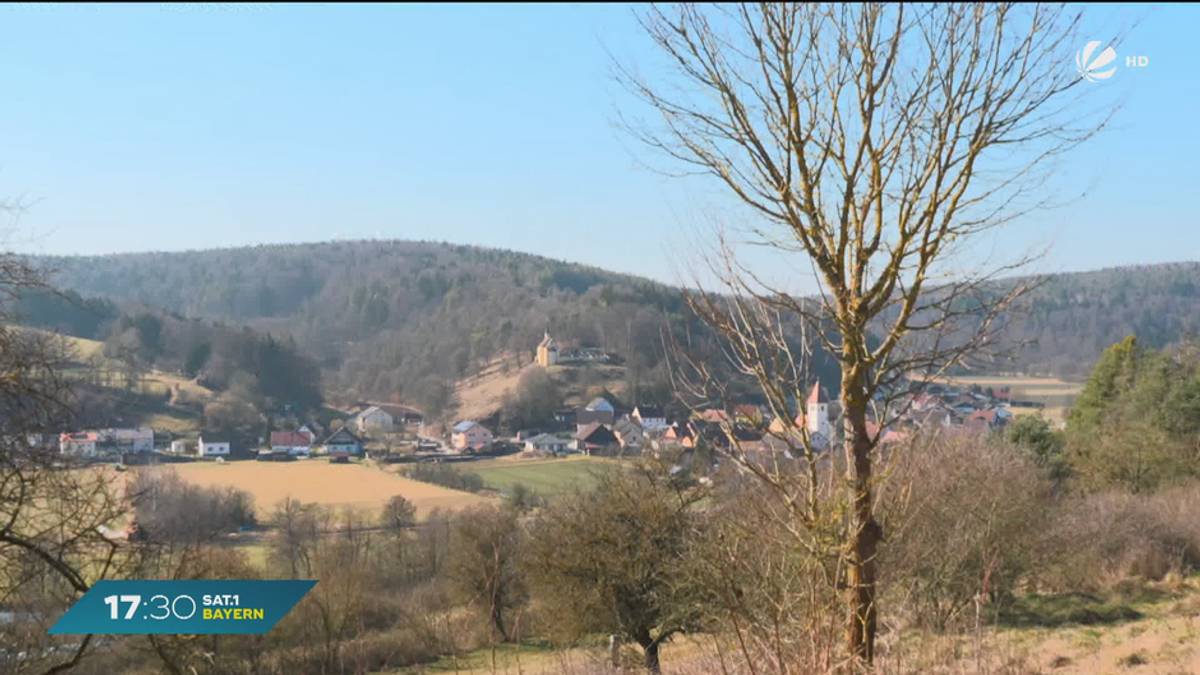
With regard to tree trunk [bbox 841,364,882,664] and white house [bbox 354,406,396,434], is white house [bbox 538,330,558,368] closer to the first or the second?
white house [bbox 354,406,396,434]

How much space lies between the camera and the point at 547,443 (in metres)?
57.6

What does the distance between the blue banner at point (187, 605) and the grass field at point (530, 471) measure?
1171 inches

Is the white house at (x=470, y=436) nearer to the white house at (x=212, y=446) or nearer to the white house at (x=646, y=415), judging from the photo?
the white house at (x=646, y=415)

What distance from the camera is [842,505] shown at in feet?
11.8

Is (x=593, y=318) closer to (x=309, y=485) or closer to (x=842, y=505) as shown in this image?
(x=309, y=485)

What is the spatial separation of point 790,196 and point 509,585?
20093 mm

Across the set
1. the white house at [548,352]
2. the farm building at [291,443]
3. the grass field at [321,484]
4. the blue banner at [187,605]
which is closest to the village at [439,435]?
the farm building at [291,443]

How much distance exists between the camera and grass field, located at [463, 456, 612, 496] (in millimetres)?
38656

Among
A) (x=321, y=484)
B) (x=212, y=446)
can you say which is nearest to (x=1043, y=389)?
(x=321, y=484)

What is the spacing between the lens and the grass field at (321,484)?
121ft

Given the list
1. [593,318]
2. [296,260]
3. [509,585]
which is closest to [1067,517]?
[509,585]

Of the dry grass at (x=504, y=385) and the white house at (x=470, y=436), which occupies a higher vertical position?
the dry grass at (x=504, y=385)

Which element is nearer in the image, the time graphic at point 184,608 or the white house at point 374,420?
the time graphic at point 184,608

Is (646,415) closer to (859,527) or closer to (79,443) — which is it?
(79,443)
